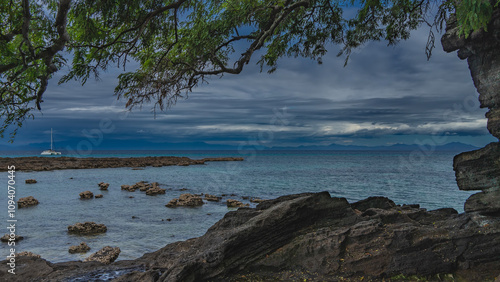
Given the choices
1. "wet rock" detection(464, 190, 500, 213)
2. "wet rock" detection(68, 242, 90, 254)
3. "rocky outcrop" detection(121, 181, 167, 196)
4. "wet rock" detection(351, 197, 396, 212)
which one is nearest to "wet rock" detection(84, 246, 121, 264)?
"wet rock" detection(68, 242, 90, 254)

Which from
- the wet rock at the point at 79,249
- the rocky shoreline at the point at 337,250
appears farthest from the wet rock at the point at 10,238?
the rocky shoreline at the point at 337,250

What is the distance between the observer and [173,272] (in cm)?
605

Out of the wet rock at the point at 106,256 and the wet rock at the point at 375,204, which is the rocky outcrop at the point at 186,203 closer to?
the wet rock at the point at 106,256

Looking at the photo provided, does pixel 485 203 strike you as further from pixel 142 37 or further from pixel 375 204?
pixel 142 37

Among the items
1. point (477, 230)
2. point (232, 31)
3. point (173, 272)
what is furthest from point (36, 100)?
point (477, 230)

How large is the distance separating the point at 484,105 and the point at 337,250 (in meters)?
4.44

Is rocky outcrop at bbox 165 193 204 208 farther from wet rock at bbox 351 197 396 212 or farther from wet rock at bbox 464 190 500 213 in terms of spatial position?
wet rock at bbox 464 190 500 213

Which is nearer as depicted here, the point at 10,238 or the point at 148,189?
the point at 10,238

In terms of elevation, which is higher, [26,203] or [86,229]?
[86,229]

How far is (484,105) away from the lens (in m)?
7.04

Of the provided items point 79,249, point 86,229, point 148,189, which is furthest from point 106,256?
point 148,189

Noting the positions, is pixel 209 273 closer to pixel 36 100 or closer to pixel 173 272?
pixel 173 272

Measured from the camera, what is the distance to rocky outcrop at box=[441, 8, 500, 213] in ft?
22.5

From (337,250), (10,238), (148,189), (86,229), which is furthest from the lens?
(148,189)
